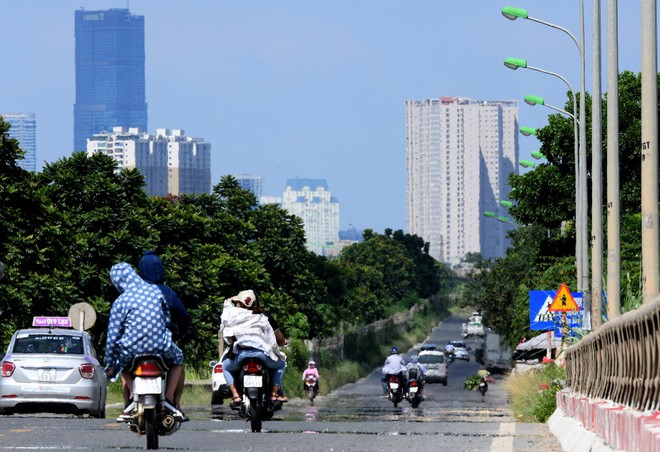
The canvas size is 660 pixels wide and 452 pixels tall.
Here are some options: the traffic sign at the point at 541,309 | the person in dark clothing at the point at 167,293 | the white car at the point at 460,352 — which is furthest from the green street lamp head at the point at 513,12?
the white car at the point at 460,352

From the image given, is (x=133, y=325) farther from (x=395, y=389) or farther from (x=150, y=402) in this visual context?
(x=395, y=389)

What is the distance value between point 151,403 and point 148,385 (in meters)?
0.16

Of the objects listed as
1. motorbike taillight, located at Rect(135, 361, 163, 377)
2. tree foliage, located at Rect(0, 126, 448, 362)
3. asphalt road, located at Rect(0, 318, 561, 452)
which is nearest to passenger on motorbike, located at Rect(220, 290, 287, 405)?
asphalt road, located at Rect(0, 318, 561, 452)

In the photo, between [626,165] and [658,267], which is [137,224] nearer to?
[626,165]

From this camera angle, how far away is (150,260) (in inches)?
603

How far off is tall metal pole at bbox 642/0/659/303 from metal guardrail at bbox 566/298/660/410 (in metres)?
1.36

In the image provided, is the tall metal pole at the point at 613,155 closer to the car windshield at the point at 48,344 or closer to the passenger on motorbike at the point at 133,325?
the car windshield at the point at 48,344

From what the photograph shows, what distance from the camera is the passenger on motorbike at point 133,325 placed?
49.0 feet

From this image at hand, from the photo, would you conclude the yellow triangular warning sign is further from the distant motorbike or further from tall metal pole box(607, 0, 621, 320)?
the distant motorbike

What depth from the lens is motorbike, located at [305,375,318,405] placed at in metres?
54.5

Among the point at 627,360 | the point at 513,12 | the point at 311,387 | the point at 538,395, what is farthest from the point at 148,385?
the point at 311,387

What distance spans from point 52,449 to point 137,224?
4813cm

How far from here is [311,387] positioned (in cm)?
5481

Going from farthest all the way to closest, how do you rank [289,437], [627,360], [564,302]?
[564,302], [289,437], [627,360]
